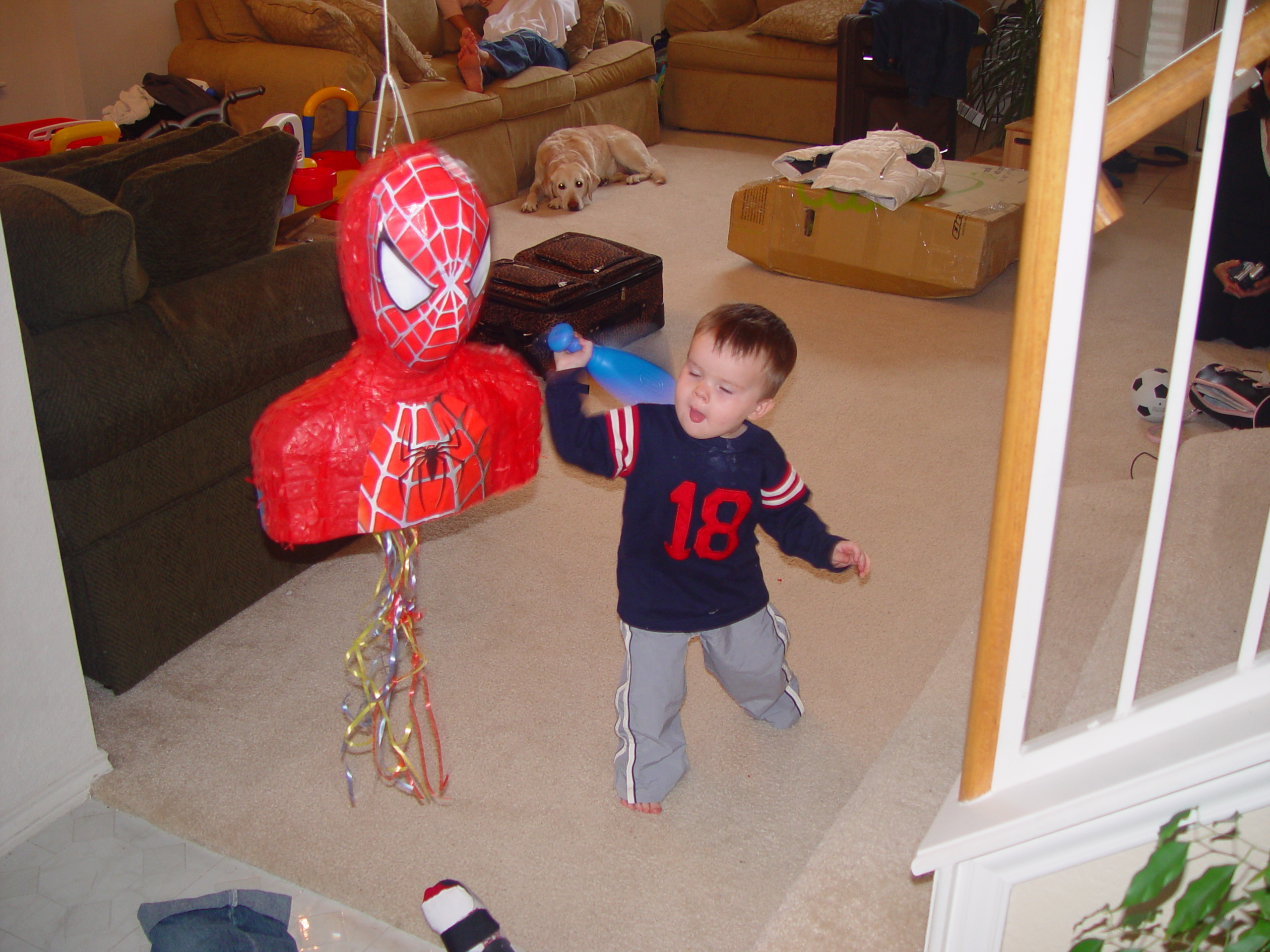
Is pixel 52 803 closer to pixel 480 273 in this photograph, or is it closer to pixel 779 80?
pixel 480 273

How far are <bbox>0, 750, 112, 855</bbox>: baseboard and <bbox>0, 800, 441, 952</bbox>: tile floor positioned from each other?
0.04 ft

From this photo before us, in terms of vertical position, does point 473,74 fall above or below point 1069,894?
above

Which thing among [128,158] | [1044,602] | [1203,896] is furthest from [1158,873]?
[128,158]

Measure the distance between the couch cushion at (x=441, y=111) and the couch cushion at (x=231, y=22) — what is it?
66 cm

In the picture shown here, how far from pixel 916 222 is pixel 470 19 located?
2.47 metres

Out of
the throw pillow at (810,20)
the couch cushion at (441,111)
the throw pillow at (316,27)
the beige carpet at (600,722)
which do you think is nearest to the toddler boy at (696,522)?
the beige carpet at (600,722)

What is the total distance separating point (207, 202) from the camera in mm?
1724

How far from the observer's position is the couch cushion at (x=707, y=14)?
17.6ft

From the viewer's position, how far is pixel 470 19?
15.5 feet

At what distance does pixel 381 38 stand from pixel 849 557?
3.33 meters

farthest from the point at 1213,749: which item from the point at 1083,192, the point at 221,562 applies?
the point at 221,562

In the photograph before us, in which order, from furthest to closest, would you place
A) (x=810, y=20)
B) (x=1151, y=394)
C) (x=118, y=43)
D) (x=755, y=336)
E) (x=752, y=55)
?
(x=752, y=55) < (x=810, y=20) < (x=118, y=43) < (x=1151, y=394) < (x=755, y=336)

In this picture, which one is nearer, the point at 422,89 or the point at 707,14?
the point at 422,89

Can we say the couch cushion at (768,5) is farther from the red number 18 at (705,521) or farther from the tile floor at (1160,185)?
the red number 18 at (705,521)
